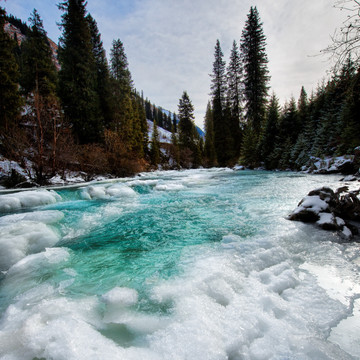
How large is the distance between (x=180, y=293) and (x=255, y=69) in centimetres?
3498

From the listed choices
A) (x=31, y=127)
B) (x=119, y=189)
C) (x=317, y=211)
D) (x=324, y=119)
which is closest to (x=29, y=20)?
(x=31, y=127)

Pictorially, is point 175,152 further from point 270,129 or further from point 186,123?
point 270,129

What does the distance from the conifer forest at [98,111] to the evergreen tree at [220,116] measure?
422 centimetres

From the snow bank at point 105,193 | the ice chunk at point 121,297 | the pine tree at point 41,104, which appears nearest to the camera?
the ice chunk at point 121,297

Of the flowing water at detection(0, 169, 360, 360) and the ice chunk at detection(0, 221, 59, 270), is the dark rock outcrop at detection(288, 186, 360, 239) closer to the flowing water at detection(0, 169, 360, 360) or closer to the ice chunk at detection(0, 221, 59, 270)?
the flowing water at detection(0, 169, 360, 360)

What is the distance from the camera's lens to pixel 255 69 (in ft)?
96.7

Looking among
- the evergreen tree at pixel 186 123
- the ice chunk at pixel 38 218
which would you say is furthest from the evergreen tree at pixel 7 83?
the evergreen tree at pixel 186 123

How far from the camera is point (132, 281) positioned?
2.27 metres

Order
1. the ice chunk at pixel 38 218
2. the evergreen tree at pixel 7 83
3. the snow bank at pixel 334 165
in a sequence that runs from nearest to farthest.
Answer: the ice chunk at pixel 38 218
the snow bank at pixel 334 165
the evergreen tree at pixel 7 83

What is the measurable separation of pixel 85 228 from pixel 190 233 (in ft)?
7.71

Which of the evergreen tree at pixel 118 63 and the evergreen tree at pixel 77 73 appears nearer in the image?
the evergreen tree at pixel 77 73

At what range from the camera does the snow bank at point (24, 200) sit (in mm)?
5867

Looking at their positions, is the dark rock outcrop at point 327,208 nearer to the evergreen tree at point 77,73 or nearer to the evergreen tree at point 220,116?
the evergreen tree at point 77,73

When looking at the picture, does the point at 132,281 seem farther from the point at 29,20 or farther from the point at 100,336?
the point at 29,20
